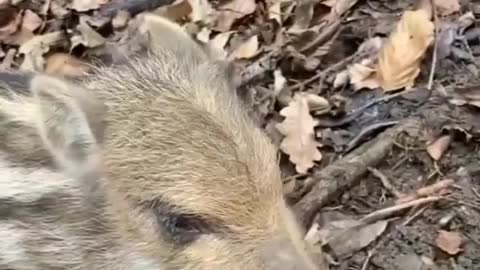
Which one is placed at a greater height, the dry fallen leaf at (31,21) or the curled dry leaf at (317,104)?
the dry fallen leaf at (31,21)

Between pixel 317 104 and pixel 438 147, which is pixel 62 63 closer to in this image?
pixel 317 104

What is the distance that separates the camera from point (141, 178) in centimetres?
216

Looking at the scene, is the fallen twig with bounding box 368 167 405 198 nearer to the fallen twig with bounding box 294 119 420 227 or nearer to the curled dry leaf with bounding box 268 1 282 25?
the fallen twig with bounding box 294 119 420 227

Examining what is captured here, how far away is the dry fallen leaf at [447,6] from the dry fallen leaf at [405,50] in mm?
55

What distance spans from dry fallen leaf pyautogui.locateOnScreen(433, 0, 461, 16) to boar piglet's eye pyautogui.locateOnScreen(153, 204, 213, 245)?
1363 millimetres

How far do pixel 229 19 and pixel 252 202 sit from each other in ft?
4.79

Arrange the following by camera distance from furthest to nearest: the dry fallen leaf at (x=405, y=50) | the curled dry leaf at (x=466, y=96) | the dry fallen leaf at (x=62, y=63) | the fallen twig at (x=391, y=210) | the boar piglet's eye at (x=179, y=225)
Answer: the dry fallen leaf at (x=62, y=63) < the dry fallen leaf at (x=405, y=50) < the curled dry leaf at (x=466, y=96) < the fallen twig at (x=391, y=210) < the boar piglet's eye at (x=179, y=225)

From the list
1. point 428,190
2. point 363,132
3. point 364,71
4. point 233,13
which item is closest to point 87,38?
point 233,13

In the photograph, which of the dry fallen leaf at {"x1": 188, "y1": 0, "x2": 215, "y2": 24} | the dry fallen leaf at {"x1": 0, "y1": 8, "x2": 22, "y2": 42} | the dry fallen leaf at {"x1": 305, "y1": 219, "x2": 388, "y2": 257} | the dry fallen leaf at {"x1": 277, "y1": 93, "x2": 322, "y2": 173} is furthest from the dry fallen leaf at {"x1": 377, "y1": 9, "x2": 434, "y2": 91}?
the dry fallen leaf at {"x1": 0, "y1": 8, "x2": 22, "y2": 42}

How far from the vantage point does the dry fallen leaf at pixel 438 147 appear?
277 centimetres

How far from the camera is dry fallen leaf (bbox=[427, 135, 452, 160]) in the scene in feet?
9.09

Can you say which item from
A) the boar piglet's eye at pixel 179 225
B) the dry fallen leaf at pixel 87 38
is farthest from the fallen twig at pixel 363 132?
the dry fallen leaf at pixel 87 38

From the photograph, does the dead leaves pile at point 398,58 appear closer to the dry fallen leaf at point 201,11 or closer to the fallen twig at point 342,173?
the fallen twig at point 342,173

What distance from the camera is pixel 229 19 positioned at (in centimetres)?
348
